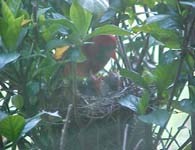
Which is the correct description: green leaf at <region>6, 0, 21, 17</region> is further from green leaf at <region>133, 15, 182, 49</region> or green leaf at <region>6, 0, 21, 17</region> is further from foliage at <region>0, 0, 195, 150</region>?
green leaf at <region>133, 15, 182, 49</region>

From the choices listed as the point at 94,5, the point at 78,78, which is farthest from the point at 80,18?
the point at 78,78

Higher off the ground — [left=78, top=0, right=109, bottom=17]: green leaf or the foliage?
[left=78, top=0, right=109, bottom=17]: green leaf

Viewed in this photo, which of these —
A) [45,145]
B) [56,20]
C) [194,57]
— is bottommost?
[45,145]

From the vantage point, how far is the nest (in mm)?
792

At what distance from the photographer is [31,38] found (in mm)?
771

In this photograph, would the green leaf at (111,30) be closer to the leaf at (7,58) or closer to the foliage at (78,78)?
the foliage at (78,78)

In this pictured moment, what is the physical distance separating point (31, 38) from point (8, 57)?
114 mm

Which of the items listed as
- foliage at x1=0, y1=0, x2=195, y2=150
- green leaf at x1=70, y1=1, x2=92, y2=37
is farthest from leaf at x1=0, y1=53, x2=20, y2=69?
green leaf at x1=70, y1=1, x2=92, y2=37

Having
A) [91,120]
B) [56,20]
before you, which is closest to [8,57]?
[56,20]

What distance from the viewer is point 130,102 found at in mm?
757

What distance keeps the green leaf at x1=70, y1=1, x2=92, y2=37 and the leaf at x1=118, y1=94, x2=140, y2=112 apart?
0.12 metres

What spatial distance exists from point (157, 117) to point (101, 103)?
0.43ft

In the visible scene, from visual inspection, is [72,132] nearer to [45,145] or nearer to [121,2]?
[45,145]

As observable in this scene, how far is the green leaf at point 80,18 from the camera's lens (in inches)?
28.1
